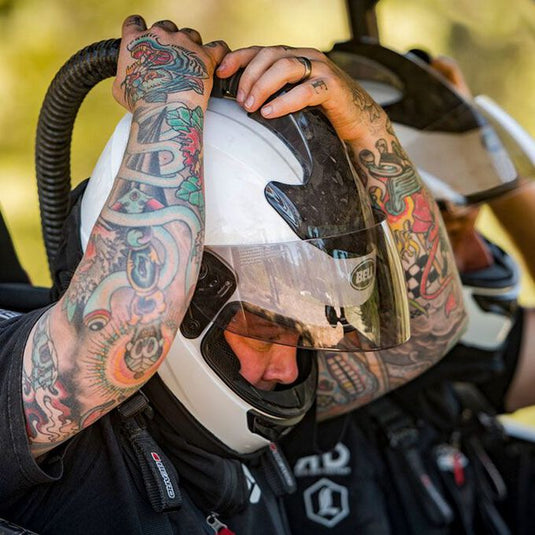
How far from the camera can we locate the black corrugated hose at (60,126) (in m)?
1.72

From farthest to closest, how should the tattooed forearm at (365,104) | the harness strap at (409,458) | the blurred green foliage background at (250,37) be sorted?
the blurred green foliage background at (250,37) → the harness strap at (409,458) → the tattooed forearm at (365,104)

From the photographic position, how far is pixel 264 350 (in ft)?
5.96

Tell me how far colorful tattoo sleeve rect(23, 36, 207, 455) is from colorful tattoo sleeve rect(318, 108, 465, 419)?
0.54 metres

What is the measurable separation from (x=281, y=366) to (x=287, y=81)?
541 mm

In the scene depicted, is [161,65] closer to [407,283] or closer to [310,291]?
[310,291]

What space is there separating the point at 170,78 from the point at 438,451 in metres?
1.82

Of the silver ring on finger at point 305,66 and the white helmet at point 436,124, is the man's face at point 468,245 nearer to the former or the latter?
the white helmet at point 436,124

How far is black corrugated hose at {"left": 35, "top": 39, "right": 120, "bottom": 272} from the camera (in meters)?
1.72

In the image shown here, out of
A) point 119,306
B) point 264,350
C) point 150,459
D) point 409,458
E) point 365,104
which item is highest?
point 365,104

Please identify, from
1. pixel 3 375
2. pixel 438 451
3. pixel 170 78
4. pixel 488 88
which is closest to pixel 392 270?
pixel 170 78

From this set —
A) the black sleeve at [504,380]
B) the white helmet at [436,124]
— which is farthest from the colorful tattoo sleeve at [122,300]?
the black sleeve at [504,380]

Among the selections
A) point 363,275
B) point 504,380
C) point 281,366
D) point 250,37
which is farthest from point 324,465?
point 250,37

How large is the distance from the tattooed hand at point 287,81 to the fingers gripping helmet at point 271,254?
0.03m

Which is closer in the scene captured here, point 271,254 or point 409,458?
point 271,254
